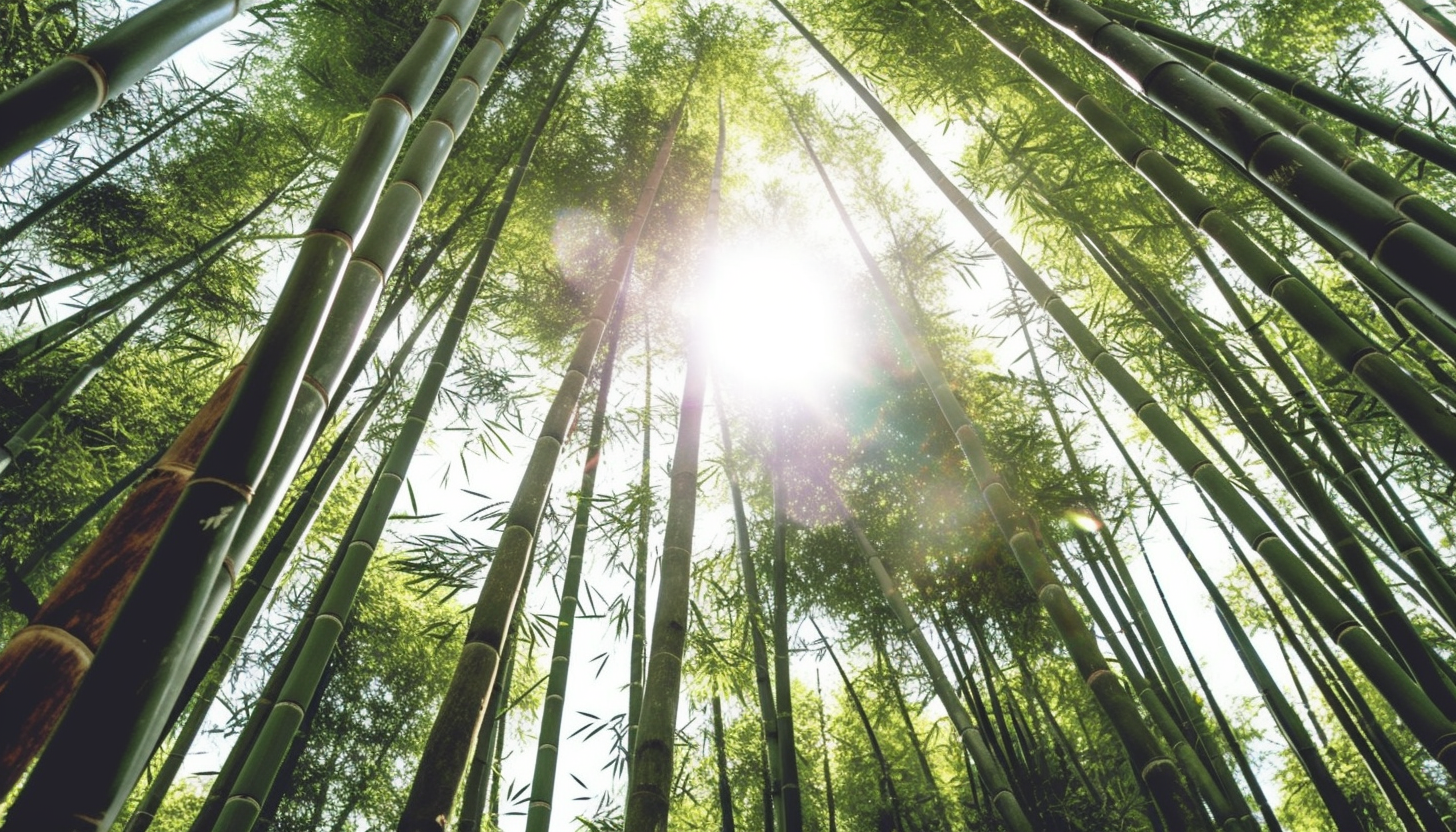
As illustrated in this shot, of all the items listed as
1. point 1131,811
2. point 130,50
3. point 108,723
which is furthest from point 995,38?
point 1131,811

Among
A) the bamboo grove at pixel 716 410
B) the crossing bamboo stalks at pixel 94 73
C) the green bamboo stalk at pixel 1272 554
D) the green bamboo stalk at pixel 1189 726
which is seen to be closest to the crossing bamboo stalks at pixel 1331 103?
the bamboo grove at pixel 716 410

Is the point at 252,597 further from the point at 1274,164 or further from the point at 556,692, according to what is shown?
the point at 1274,164

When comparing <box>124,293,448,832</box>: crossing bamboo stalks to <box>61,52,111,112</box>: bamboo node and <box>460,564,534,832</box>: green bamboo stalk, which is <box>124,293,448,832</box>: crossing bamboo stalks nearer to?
<box>460,564,534,832</box>: green bamboo stalk

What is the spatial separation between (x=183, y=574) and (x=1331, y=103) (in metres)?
2.17

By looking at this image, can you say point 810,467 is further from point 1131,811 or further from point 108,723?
point 108,723

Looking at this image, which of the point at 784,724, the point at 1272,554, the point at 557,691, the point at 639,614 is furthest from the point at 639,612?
the point at 1272,554

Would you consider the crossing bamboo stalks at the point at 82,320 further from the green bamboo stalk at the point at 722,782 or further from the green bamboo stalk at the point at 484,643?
the green bamboo stalk at the point at 722,782

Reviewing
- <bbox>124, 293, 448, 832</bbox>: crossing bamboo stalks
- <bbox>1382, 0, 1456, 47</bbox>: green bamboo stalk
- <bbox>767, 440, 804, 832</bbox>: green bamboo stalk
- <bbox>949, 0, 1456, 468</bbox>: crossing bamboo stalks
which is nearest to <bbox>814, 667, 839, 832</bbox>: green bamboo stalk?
<bbox>767, 440, 804, 832</bbox>: green bamboo stalk

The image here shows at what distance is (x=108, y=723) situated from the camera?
0.53m

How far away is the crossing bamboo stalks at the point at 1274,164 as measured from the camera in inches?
37.0

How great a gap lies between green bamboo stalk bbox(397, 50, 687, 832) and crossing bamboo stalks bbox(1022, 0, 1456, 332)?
1.33 m

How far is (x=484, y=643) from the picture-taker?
1.27 m

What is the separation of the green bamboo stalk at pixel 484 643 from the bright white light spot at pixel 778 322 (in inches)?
112

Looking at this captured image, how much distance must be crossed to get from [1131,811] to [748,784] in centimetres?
233
